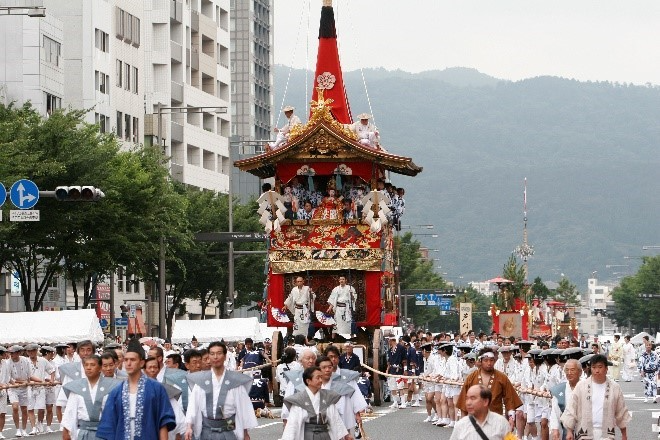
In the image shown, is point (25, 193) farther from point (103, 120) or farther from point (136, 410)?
point (103, 120)

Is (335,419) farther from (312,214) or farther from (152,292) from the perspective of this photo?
(152,292)

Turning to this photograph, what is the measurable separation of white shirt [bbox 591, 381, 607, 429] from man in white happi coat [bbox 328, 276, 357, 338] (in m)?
16.6

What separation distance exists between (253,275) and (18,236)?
28.6m

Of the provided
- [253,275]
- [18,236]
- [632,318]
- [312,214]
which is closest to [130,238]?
[18,236]

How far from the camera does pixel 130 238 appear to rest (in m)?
48.7

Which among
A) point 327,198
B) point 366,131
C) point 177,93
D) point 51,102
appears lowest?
point 327,198

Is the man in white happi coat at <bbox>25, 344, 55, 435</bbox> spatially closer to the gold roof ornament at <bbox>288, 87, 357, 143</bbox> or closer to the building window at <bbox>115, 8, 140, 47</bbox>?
the gold roof ornament at <bbox>288, 87, 357, 143</bbox>

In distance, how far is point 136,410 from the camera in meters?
13.3

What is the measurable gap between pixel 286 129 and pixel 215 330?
1875cm

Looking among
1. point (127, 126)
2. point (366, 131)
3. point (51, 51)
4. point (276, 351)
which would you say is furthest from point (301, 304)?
point (127, 126)

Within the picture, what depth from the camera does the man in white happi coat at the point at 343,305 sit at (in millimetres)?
31578

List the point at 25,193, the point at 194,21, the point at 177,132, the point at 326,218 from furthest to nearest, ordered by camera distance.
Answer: the point at 194,21 < the point at 177,132 < the point at 326,218 < the point at 25,193

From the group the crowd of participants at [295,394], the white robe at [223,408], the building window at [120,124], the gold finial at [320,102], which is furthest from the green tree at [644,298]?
the white robe at [223,408]

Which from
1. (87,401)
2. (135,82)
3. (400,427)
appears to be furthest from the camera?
(135,82)
